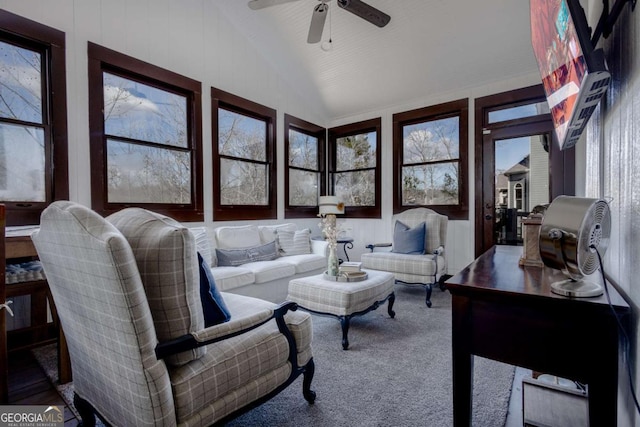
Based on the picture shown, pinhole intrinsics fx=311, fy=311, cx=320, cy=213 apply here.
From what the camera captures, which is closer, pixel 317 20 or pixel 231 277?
pixel 317 20

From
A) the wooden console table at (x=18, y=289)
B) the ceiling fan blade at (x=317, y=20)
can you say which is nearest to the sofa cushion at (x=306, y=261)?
the wooden console table at (x=18, y=289)

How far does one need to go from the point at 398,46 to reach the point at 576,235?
3.90m

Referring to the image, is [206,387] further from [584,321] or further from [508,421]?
[508,421]

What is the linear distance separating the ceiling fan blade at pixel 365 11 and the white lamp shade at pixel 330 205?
2.70 metres

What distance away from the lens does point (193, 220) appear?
3857mm

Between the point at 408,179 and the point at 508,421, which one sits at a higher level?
the point at 408,179

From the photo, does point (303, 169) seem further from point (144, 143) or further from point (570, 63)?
point (570, 63)

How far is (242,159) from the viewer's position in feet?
14.8

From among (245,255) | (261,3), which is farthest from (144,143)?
(261,3)

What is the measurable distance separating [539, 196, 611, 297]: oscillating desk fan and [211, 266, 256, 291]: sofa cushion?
270cm

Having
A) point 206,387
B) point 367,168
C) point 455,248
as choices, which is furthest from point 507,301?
point 367,168

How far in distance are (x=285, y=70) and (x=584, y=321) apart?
16.2 feet

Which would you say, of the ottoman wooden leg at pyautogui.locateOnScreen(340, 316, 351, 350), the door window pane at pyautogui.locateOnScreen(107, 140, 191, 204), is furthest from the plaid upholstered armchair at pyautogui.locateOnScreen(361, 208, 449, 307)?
the door window pane at pyautogui.locateOnScreen(107, 140, 191, 204)

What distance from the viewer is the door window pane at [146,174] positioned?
3.24 metres
